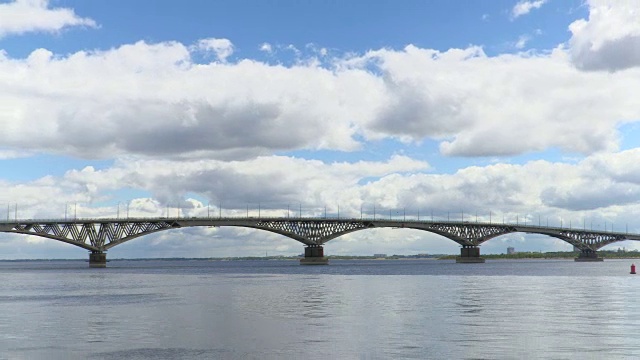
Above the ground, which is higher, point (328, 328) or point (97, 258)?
point (328, 328)

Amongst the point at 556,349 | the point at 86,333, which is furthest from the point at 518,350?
the point at 86,333

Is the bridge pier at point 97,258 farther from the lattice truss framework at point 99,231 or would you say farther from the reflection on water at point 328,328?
the reflection on water at point 328,328

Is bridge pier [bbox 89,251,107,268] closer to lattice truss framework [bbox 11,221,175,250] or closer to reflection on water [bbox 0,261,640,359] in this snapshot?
lattice truss framework [bbox 11,221,175,250]

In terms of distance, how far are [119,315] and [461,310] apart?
22.4 metres

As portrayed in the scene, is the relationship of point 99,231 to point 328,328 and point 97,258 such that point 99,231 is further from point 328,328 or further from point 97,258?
point 328,328

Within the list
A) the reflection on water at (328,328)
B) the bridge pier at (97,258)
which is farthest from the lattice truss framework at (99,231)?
the reflection on water at (328,328)

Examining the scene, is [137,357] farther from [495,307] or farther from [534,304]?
[534,304]

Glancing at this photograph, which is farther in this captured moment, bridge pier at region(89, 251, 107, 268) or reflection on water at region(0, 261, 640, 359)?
bridge pier at region(89, 251, 107, 268)

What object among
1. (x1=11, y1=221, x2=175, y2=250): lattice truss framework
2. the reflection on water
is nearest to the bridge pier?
(x1=11, y1=221, x2=175, y2=250): lattice truss framework

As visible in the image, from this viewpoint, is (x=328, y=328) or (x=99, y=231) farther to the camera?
(x=99, y=231)

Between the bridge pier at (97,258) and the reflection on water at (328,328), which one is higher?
the reflection on water at (328,328)

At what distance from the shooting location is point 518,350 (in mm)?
28750

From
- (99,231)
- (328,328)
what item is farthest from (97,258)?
(328,328)

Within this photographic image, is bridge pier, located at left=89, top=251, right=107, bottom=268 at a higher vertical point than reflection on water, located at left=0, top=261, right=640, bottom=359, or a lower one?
lower
